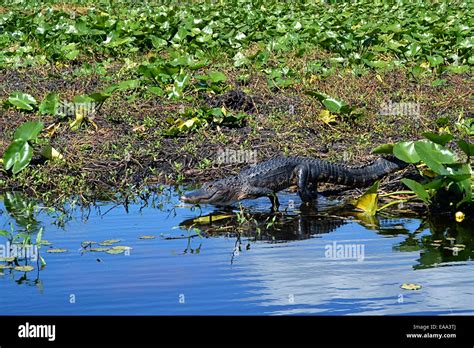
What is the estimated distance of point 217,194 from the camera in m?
8.76

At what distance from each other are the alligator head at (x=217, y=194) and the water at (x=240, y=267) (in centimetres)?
15

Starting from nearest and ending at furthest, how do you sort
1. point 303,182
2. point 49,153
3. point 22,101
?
point 303,182 < point 49,153 < point 22,101

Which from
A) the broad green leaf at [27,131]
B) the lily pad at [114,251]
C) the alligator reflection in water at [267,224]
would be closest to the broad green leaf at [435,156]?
the alligator reflection in water at [267,224]

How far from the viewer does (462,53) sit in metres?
13.7

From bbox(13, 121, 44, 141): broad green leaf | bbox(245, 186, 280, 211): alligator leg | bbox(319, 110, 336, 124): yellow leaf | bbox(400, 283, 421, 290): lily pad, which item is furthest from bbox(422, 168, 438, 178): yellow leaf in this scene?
bbox(13, 121, 44, 141): broad green leaf

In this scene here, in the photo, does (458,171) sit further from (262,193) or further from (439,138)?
(262,193)

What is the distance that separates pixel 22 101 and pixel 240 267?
506 cm

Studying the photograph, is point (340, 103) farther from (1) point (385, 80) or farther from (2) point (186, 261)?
(2) point (186, 261)

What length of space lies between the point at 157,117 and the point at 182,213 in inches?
106

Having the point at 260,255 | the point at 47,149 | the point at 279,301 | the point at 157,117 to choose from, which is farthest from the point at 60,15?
the point at 279,301

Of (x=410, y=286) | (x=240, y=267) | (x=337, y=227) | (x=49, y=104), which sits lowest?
(x=410, y=286)

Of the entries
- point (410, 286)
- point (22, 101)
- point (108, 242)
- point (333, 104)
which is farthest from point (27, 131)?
point (410, 286)

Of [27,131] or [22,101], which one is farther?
[22,101]

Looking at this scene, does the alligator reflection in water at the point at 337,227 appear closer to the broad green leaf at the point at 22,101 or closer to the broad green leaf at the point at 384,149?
the broad green leaf at the point at 384,149
